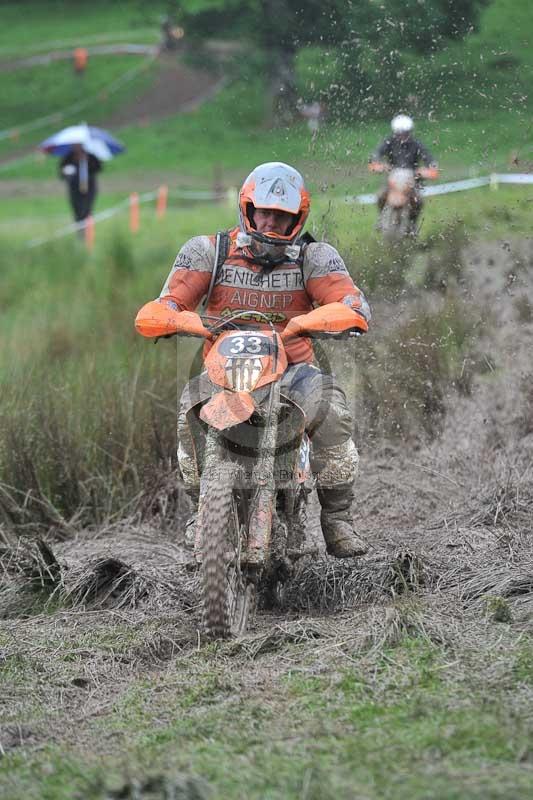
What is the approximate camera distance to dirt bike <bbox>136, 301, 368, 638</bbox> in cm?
531

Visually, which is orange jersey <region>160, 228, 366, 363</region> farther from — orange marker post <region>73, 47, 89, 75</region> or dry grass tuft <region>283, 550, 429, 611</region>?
orange marker post <region>73, 47, 89, 75</region>

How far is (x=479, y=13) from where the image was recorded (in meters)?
9.16

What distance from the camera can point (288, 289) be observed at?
6.16 meters

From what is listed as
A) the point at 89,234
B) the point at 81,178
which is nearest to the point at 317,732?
the point at 89,234

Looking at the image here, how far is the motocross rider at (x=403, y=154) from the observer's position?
904 cm

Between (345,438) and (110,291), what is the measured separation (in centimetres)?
791

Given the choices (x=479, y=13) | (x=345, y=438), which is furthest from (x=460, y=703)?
(x=479, y=13)

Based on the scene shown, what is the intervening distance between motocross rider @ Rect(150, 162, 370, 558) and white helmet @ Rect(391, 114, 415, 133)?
124 inches

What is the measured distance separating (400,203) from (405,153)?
336mm

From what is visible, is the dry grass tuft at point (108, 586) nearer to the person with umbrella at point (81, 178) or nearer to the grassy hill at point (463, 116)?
the grassy hill at point (463, 116)

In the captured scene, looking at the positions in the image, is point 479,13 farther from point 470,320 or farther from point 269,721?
point 269,721

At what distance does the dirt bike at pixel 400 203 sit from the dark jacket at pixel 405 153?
0.14 ft

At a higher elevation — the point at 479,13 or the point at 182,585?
the point at 479,13

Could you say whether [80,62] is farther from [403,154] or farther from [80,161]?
[403,154]
